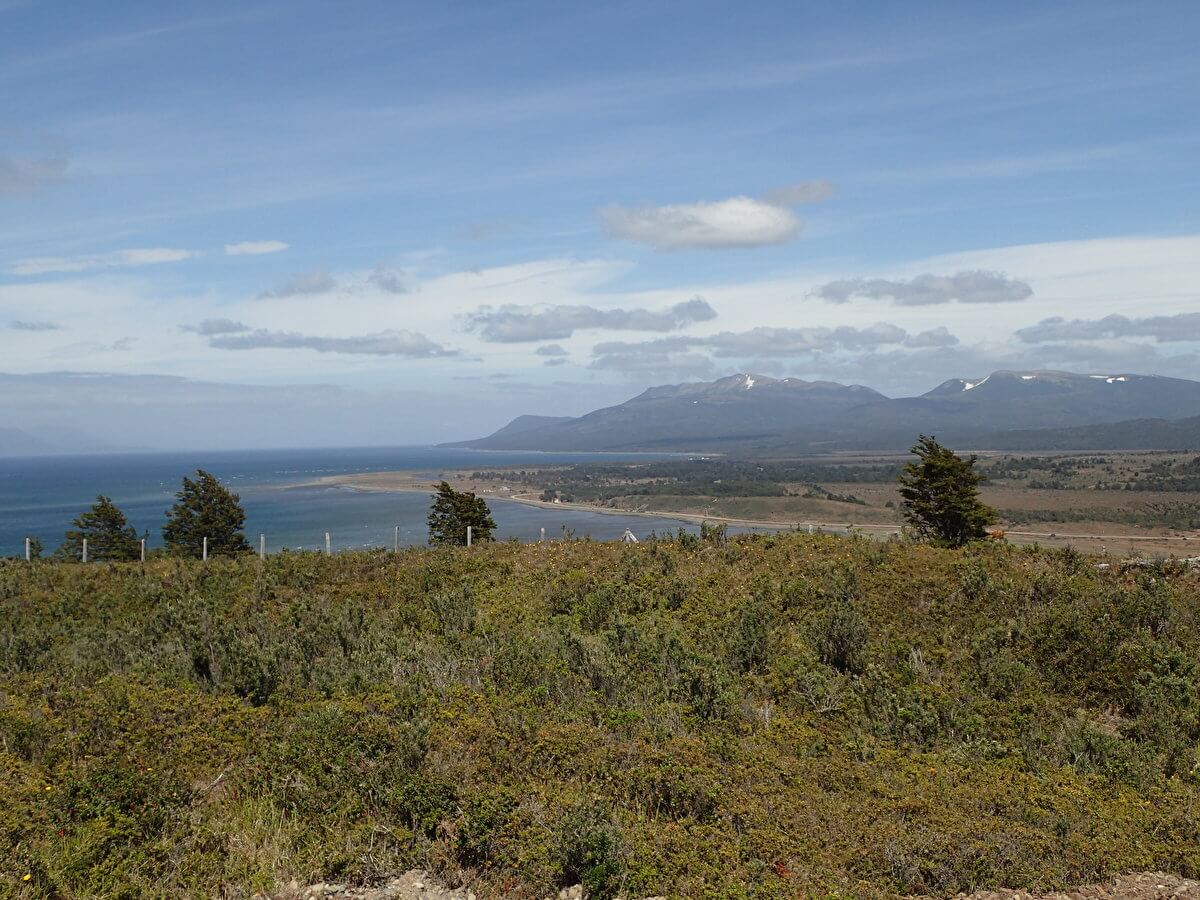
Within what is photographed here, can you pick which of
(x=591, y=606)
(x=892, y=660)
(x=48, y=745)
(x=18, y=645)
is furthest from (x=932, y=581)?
(x=18, y=645)

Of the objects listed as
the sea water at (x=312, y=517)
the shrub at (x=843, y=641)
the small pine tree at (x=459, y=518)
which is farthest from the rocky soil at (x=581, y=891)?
the sea water at (x=312, y=517)

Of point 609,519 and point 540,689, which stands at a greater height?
point 540,689

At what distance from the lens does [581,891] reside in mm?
A: 5789

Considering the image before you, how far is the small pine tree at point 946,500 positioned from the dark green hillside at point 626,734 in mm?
11153

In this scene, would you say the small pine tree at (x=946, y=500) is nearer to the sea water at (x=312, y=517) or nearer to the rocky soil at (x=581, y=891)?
the rocky soil at (x=581, y=891)

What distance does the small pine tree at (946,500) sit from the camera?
92.7 feet

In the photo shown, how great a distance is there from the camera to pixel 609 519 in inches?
4321

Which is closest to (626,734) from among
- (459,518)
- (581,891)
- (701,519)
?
(581,891)

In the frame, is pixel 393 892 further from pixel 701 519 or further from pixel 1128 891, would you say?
pixel 701 519

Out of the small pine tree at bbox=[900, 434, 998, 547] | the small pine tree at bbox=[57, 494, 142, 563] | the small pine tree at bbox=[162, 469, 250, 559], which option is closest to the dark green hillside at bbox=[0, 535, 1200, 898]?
the small pine tree at bbox=[900, 434, 998, 547]

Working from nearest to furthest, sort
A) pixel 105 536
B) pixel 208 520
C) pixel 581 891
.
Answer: pixel 581 891
pixel 105 536
pixel 208 520

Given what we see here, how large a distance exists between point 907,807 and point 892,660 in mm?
5846

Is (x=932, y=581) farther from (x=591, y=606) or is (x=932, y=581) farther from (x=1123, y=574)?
(x=591, y=606)

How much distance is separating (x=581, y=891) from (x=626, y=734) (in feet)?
9.04
